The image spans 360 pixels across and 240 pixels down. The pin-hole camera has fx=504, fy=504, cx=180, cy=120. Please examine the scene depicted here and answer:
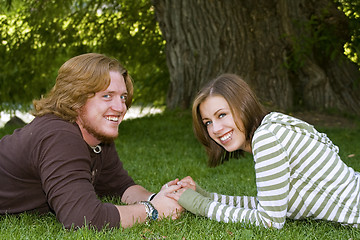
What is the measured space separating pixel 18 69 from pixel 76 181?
8.73 meters

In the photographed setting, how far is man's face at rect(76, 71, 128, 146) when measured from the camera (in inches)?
132

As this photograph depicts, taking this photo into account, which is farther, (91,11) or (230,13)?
(91,11)

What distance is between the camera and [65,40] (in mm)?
11094

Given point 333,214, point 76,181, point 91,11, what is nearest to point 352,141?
point 333,214

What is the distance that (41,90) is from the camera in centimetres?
1149

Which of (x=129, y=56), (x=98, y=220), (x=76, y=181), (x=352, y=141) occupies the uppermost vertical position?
(x=76, y=181)

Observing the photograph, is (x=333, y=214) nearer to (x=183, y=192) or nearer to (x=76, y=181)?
(x=183, y=192)

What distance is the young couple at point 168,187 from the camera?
304 cm

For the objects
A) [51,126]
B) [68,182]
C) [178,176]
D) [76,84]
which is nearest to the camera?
[68,182]

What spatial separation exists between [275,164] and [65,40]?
29.1ft

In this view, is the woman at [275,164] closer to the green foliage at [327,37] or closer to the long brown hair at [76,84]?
the long brown hair at [76,84]

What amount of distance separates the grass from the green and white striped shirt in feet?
0.32

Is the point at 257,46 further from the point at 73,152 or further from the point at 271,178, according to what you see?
the point at 73,152

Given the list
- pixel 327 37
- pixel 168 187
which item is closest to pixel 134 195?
pixel 168 187
